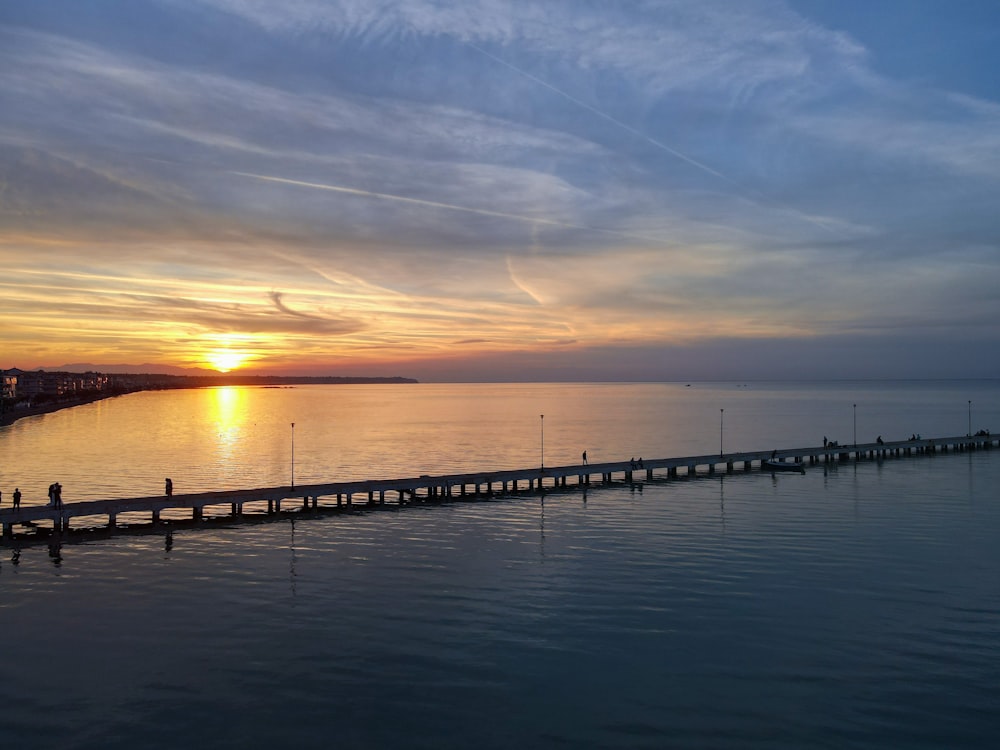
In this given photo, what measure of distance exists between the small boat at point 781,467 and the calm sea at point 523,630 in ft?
69.6

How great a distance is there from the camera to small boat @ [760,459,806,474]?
268ft

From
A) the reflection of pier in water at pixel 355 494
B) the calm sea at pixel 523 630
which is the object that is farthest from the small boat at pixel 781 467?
the calm sea at pixel 523 630

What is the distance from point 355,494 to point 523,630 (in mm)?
40895

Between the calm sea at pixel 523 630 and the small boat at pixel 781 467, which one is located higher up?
the small boat at pixel 781 467

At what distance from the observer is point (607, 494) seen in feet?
218

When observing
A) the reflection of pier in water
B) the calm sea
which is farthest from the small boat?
the calm sea

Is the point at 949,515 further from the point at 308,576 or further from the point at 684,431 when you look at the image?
the point at 684,431

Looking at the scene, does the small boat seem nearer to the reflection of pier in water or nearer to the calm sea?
the reflection of pier in water

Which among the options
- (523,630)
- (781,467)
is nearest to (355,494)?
(523,630)

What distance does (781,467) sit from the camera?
82.1 meters

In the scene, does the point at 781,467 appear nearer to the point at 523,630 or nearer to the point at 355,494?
the point at 355,494

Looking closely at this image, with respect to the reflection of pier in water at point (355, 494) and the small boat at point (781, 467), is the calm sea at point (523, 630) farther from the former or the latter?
the small boat at point (781, 467)

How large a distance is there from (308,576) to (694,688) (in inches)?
819

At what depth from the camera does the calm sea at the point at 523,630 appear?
66.2ft
